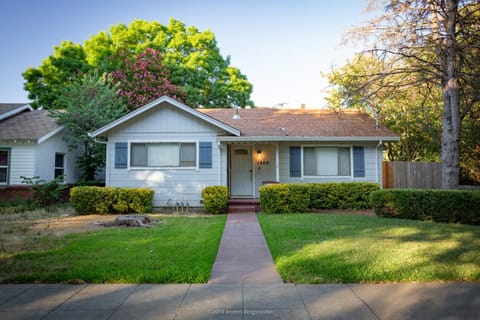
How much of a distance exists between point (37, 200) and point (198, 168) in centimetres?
702

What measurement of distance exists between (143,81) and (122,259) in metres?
17.5

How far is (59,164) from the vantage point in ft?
49.5

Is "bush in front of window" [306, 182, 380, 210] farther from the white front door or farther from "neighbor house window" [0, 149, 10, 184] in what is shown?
"neighbor house window" [0, 149, 10, 184]

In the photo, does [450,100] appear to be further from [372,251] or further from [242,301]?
[242,301]

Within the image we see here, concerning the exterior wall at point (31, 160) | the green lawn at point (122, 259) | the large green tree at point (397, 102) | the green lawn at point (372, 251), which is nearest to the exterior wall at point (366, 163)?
the large green tree at point (397, 102)

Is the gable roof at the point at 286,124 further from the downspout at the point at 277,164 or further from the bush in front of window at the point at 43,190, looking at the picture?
the bush in front of window at the point at 43,190

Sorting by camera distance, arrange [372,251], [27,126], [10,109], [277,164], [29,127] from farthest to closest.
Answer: [10,109]
[27,126]
[29,127]
[277,164]
[372,251]

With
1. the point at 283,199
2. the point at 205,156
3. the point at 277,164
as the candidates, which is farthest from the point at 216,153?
the point at 283,199

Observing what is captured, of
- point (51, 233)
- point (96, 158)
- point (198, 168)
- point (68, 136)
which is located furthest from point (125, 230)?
point (68, 136)

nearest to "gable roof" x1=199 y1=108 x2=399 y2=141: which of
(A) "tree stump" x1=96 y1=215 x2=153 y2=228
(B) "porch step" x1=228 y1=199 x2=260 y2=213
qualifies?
(B) "porch step" x1=228 y1=199 x2=260 y2=213

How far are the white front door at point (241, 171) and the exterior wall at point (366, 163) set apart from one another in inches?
58.1

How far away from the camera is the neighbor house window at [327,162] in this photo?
13.0 meters

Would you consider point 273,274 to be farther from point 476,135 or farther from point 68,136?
point 476,135

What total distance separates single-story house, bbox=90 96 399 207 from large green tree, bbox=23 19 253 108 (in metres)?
10.7
